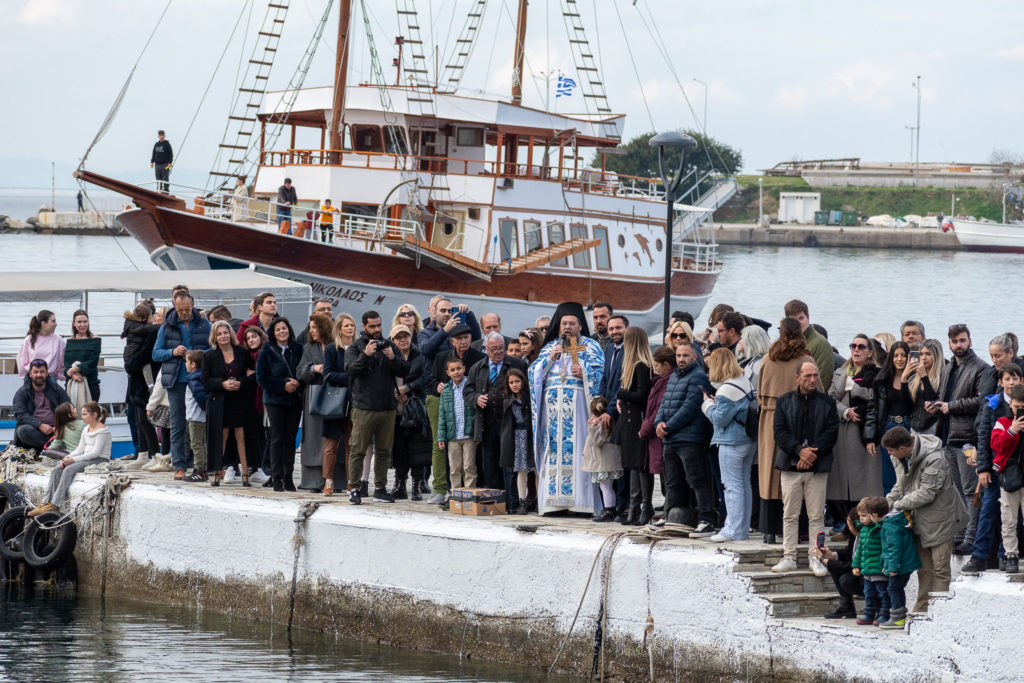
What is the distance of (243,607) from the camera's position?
12.2 metres

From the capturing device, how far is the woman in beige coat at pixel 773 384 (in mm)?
9836

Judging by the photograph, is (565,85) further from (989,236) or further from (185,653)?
(989,236)

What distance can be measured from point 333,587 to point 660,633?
308 centimetres

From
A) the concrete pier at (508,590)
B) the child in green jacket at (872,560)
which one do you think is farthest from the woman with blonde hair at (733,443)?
the child in green jacket at (872,560)

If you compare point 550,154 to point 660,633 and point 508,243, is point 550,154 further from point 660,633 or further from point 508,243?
point 660,633

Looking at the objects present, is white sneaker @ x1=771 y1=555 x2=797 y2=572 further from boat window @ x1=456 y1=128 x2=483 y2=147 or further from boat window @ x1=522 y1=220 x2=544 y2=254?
boat window @ x1=456 y1=128 x2=483 y2=147

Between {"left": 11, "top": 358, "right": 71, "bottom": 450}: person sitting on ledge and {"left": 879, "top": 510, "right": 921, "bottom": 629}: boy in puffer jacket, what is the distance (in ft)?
28.8

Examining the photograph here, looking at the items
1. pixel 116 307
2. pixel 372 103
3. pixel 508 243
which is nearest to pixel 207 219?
pixel 372 103

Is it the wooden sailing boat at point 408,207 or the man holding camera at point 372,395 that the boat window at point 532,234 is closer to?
the wooden sailing boat at point 408,207

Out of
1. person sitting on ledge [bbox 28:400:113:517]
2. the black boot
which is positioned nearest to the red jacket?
the black boot

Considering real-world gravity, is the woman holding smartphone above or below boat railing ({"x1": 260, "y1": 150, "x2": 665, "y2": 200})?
below

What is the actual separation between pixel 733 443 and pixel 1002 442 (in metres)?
1.86

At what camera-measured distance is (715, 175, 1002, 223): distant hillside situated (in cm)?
11894

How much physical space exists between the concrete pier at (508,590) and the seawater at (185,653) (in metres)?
0.16
